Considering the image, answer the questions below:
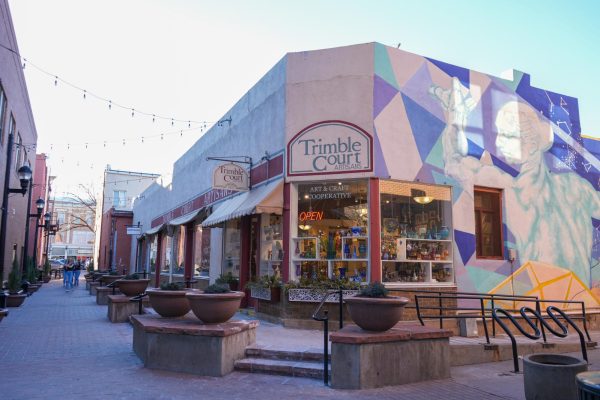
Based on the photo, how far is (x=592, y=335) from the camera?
13.2 meters

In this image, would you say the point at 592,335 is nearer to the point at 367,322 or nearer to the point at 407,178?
the point at 407,178

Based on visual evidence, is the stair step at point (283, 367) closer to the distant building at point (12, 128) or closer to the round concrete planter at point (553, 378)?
the round concrete planter at point (553, 378)

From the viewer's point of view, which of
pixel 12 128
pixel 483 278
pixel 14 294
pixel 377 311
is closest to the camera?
pixel 377 311

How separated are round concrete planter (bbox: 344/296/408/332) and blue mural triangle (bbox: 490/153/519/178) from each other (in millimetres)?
7574

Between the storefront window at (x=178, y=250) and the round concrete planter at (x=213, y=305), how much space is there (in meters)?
13.8

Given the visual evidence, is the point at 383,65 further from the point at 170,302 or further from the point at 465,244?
the point at 170,302

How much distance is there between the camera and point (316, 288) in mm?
10758

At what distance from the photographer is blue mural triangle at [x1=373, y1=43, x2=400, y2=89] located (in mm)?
11398

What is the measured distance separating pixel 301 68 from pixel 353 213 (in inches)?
155

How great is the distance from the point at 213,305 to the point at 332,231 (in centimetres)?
462

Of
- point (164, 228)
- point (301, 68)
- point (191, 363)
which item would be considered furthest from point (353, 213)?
point (164, 228)

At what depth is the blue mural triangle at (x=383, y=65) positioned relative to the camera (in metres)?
11.4

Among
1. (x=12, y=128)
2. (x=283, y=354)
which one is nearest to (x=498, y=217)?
(x=283, y=354)

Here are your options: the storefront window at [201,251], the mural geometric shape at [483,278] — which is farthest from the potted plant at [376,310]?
the storefront window at [201,251]
